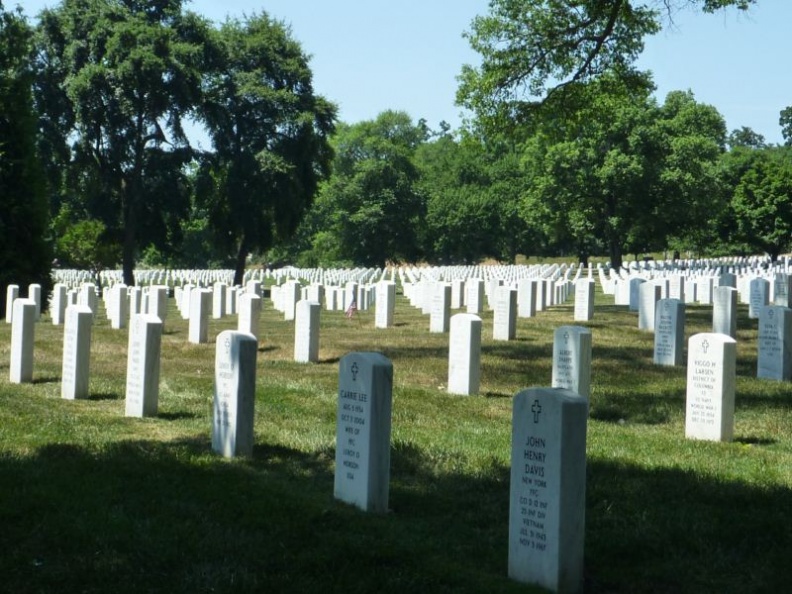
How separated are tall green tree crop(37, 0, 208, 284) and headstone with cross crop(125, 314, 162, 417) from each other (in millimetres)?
33856

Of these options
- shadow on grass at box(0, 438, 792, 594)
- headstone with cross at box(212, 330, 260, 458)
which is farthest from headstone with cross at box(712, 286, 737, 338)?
headstone with cross at box(212, 330, 260, 458)

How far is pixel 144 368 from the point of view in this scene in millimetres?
11203

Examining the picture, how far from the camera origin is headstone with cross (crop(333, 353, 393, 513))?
7.62m

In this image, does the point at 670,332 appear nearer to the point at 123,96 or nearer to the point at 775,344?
the point at 775,344

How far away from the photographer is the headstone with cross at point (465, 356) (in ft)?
43.8

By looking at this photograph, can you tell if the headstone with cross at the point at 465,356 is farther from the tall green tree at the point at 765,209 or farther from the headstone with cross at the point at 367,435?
the tall green tree at the point at 765,209

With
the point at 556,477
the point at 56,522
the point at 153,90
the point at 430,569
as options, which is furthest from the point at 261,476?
the point at 153,90

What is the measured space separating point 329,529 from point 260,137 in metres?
44.2

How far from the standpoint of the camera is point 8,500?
7.41 m

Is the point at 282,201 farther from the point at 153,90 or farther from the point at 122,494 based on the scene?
the point at 122,494

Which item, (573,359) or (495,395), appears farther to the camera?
(495,395)

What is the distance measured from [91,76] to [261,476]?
38065 mm

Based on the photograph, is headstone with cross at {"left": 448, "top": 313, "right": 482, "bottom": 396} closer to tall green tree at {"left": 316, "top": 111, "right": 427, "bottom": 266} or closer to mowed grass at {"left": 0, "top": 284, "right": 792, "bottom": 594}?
mowed grass at {"left": 0, "top": 284, "right": 792, "bottom": 594}

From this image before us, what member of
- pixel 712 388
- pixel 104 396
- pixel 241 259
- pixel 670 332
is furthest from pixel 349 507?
pixel 241 259
